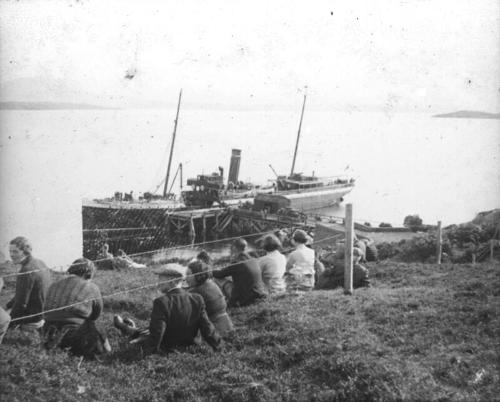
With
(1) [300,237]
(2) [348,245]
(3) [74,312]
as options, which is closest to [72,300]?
(3) [74,312]

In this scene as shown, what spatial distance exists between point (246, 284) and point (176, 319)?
223 cm

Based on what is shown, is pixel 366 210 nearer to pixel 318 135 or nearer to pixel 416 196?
pixel 416 196

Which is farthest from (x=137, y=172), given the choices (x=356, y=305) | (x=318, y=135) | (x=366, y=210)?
(x=356, y=305)

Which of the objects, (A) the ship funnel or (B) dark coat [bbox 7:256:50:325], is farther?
(A) the ship funnel

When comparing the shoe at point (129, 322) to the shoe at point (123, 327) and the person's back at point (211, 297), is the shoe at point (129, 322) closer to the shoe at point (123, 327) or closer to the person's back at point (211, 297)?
the shoe at point (123, 327)

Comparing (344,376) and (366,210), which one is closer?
(344,376)

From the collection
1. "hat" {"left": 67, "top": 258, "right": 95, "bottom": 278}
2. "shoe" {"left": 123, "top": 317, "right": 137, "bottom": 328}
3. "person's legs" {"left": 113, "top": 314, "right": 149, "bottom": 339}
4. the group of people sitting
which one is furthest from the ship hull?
"hat" {"left": 67, "top": 258, "right": 95, "bottom": 278}

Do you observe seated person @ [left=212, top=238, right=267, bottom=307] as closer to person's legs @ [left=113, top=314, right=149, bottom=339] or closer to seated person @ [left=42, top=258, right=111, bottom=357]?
person's legs @ [left=113, top=314, right=149, bottom=339]

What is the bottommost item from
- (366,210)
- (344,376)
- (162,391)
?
(366,210)

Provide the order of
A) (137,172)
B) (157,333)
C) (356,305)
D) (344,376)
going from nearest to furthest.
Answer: (344,376) → (157,333) → (356,305) → (137,172)

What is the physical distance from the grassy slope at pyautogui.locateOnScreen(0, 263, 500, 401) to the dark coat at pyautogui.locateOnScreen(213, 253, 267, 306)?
286 mm

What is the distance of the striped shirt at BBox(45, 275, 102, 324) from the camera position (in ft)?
22.0

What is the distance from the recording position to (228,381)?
6.20 metres

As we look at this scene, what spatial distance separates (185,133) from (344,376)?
123 m
